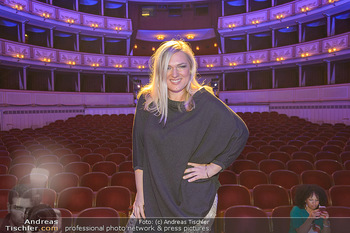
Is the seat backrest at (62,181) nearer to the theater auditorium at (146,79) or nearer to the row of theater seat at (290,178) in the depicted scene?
the theater auditorium at (146,79)

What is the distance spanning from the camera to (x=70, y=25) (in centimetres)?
1809

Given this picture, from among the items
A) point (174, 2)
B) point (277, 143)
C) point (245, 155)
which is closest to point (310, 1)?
point (174, 2)

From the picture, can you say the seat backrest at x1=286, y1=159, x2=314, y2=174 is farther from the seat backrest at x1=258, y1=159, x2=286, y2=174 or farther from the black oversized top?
the black oversized top

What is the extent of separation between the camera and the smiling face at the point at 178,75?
1590mm

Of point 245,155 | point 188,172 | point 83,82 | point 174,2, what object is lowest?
point 245,155

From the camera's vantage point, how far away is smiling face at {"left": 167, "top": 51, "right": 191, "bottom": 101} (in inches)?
62.6

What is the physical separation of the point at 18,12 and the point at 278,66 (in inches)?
637

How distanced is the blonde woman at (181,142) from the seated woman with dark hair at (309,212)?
1.82 meters

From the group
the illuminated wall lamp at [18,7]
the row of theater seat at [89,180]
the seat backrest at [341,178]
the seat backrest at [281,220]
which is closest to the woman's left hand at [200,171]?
the seat backrest at [281,220]

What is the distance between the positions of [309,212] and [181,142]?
225cm

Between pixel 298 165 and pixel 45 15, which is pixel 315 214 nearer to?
pixel 298 165

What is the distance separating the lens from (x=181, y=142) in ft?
4.92

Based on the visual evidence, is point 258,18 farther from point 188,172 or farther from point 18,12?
point 188,172

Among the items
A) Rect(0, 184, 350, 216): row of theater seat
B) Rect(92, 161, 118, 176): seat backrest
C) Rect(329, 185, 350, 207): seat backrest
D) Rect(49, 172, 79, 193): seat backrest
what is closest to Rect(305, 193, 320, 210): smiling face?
Rect(0, 184, 350, 216): row of theater seat
